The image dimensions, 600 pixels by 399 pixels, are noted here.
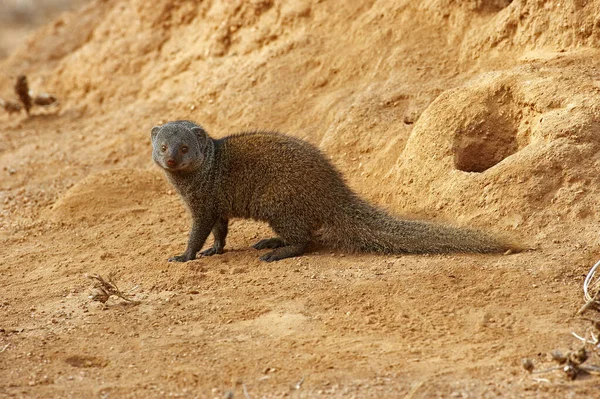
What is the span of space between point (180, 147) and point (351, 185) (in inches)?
56.9

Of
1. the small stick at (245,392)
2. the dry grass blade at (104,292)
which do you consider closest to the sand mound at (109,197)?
the dry grass blade at (104,292)

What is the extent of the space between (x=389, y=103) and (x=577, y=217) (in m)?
2.16

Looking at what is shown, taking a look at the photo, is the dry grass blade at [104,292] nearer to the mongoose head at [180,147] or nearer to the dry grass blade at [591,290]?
the mongoose head at [180,147]

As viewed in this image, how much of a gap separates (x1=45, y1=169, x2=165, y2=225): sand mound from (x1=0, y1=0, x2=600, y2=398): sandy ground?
0.03 m

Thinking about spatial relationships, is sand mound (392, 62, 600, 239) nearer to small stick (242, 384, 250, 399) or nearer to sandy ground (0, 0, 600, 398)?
sandy ground (0, 0, 600, 398)

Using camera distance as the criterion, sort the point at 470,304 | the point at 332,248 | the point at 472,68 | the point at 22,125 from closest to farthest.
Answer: the point at 470,304, the point at 332,248, the point at 472,68, the point at 22,125

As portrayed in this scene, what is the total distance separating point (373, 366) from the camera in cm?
344

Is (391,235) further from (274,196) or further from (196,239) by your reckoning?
(196,239)

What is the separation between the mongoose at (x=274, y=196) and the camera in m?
4.94

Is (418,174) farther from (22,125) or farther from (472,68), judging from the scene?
(22,125)

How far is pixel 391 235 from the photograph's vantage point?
15.9 ft

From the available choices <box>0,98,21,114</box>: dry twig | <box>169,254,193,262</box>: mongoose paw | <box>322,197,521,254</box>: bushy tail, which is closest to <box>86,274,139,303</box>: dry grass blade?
<box>169,254,193,262</box>: mongoose paw

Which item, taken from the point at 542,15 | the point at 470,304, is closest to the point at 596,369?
the point at 470,304

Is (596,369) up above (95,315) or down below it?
above
